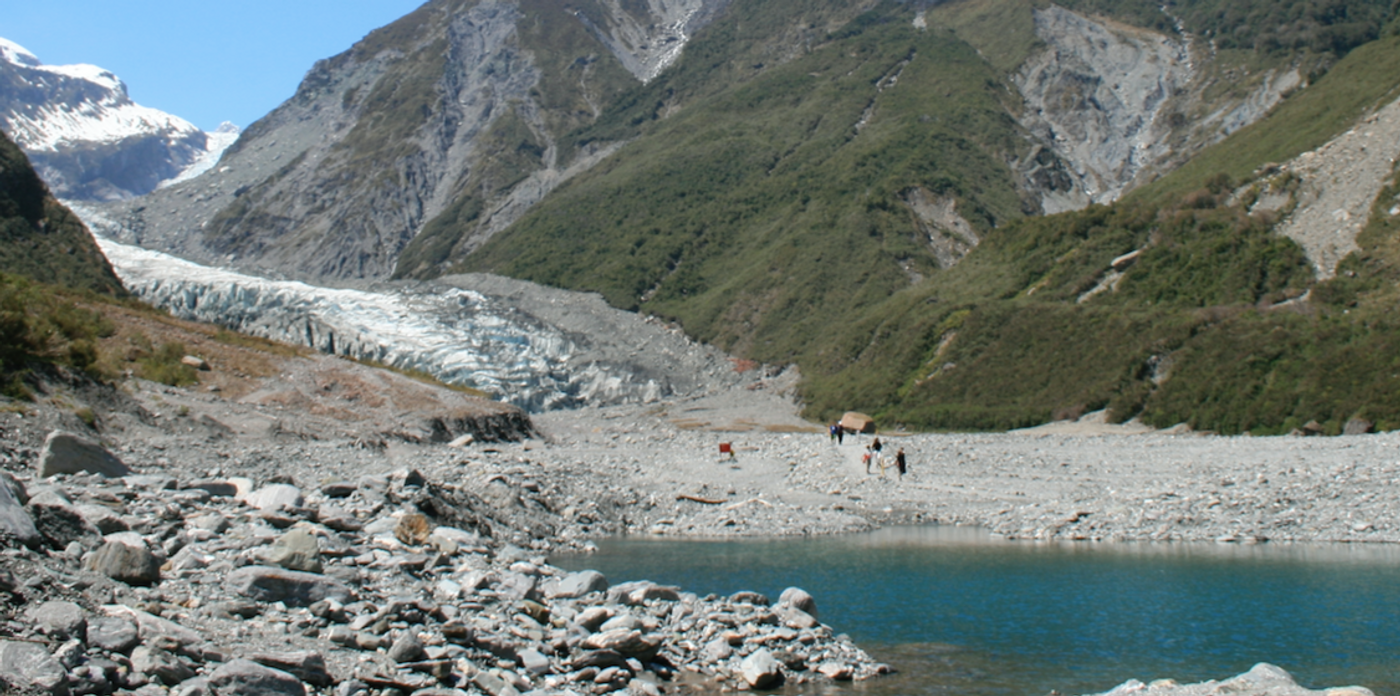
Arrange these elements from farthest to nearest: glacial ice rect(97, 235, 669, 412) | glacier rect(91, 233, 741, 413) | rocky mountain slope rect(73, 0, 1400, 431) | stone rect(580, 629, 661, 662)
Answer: glacier rect(91, 233, 741, 413) → glacial ice rect(97, 235, 669, 412) → rocky mountain slope rect(73, 0, 1400, 431) → stone rect(580, 629, 661, 662)

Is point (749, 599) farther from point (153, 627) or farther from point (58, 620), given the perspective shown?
point (58, 620)

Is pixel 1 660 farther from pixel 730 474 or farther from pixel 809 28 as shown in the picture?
pixel 809 28

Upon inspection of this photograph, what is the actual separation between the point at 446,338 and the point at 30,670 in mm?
74854

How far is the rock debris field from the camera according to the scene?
8008 mm

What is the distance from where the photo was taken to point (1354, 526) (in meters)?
21.6

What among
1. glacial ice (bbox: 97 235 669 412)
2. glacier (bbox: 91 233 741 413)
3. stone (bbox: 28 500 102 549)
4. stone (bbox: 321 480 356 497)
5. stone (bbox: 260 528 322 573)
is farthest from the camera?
glacier (bbox: 91 233 741 413)

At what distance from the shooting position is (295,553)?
10492 millimetres

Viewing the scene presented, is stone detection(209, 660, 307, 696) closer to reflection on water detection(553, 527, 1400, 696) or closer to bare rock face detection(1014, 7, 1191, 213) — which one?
reflection on water detection(553, 527, 1400, 696)

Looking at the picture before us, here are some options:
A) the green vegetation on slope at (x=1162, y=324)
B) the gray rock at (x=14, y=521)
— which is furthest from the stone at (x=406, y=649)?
the green vegetation on slope at (x=1162, y=324)

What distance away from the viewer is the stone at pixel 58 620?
6875 mm

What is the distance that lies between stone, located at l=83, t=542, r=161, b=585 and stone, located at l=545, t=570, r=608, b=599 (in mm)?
5255

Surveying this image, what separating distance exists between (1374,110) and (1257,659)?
63.4m

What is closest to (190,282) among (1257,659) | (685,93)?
(1257,659)

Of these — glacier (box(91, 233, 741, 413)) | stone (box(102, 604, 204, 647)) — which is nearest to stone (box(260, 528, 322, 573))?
stone (box(102, 604, 204, 647))
